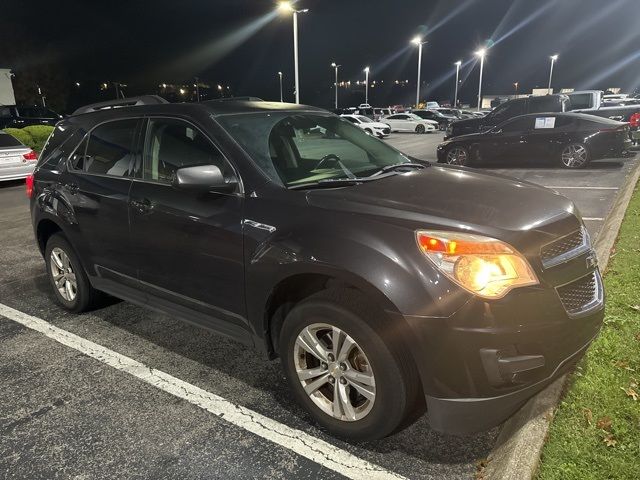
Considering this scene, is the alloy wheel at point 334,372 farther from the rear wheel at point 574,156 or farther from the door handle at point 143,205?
the rear wheel at point 574,156

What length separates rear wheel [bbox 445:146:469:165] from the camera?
13.6 meters

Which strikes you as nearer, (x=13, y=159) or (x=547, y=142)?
(x=13, y=159)

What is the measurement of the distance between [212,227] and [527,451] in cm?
206

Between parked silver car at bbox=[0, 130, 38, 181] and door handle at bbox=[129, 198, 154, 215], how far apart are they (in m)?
10.8

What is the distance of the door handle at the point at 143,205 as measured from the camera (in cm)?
344

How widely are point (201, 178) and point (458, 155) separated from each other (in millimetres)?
11790

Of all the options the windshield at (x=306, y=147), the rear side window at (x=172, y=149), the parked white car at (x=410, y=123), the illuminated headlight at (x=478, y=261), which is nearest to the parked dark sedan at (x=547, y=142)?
the windshield at (x=306, y=147)

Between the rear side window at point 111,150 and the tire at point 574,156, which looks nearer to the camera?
the rear side window at point 111,150

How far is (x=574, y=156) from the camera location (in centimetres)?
1246

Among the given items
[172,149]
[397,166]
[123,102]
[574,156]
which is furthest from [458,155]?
[172,149]

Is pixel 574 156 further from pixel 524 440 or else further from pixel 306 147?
pixel 524 440

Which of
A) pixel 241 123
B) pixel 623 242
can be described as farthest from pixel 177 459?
pixel 623 242

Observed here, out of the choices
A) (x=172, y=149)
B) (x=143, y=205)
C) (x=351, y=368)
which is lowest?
(x=351, y=368)

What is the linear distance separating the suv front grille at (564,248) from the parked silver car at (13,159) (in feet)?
42.9
